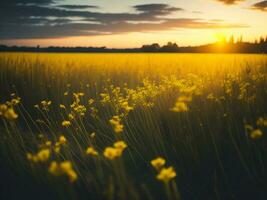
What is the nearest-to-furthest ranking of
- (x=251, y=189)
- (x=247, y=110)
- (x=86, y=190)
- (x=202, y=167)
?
1. (x=86, y=190)
2. (x=251, y=189)
3. (x=202, y=167)
4. (x=247, y=110)

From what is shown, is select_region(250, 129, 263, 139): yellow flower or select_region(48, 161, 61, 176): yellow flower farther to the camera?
select_region(250, 129, 263, 139): yellow flower

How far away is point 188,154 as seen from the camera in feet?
8.21

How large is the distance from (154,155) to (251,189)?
2.74 ft

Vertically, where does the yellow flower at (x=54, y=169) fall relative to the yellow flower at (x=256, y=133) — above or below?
below

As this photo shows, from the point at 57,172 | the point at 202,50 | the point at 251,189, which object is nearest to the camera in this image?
the point at 57,172

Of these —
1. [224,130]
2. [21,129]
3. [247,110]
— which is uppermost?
[247,110]

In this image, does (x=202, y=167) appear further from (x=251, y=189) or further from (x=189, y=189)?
(x=251, y=189)

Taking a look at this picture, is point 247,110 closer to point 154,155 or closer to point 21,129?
point 154,155

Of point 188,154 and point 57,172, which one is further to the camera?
point 188,154

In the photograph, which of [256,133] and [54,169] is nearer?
[54,169]

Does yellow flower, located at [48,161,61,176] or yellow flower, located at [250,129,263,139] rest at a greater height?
yellow flower, located at [250,129,263,139]

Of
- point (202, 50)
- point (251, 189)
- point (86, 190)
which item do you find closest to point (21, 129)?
point (86, 190)

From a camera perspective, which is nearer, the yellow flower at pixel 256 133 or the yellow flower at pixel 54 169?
the yellow flower at pixel 54 169

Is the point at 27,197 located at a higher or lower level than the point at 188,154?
lower
